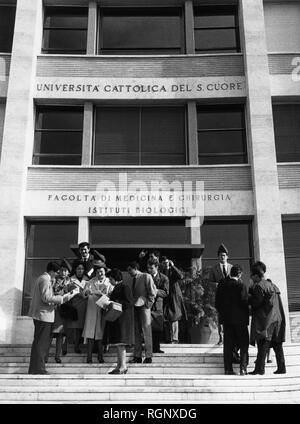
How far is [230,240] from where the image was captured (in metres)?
15.0

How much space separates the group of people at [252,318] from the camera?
909 centimetres

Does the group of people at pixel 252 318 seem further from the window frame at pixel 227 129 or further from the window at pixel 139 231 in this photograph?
the window frame at pixel 227 129

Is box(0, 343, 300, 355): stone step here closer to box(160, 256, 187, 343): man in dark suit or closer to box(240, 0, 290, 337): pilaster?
box(160, 256, 187, 343): man in dark suit

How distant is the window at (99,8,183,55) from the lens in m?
16.9

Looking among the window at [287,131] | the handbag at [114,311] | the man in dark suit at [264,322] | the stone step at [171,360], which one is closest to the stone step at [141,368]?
the stone step at [171,360]

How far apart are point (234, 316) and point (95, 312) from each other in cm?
275

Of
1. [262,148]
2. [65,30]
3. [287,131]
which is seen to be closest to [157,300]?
[262,148]

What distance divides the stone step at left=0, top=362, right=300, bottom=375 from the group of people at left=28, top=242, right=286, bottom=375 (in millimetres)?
200

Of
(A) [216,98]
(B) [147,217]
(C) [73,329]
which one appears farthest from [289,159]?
(C) [73,329]

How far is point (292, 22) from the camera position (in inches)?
663

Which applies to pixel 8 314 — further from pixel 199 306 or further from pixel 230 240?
pixel 230 240

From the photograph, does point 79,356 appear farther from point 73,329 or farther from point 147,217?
point 147,217
